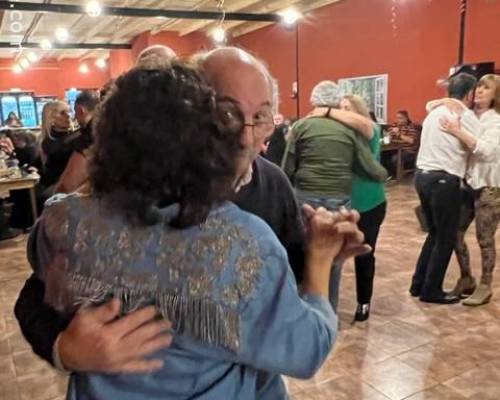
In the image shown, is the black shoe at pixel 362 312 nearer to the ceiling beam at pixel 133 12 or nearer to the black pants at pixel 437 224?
the black pants at pixel 437 224

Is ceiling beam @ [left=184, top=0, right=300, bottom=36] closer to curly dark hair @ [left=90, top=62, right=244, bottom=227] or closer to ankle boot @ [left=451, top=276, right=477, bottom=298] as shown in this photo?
ankle boot @ [left=451, top=276, right=477, bottom=298]

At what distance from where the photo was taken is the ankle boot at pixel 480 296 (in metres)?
3.33

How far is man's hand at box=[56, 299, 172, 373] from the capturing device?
0.73 metres

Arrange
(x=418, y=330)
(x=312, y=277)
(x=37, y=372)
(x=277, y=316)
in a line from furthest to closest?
1. (x=418, y=330)
2. (x=37, y=372)
3. (x=312, y=277)
4. (x=277, y=316)

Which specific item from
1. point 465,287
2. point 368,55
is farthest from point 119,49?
point 465,287

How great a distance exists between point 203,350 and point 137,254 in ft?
0.58

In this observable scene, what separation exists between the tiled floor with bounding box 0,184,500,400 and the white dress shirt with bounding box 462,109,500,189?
2.81 ft

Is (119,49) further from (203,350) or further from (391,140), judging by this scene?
(203,350)

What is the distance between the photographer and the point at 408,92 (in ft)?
27.8

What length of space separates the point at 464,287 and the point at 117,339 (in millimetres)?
3269

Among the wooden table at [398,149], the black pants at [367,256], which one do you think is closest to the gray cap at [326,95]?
the black pants at [367,256]

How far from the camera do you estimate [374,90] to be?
358 inches

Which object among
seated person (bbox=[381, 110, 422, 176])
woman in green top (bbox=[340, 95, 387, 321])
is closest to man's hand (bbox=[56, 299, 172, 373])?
woman in green top (bbox=[340, 95, 387, 321])

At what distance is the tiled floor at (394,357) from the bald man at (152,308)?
59.0 inches
